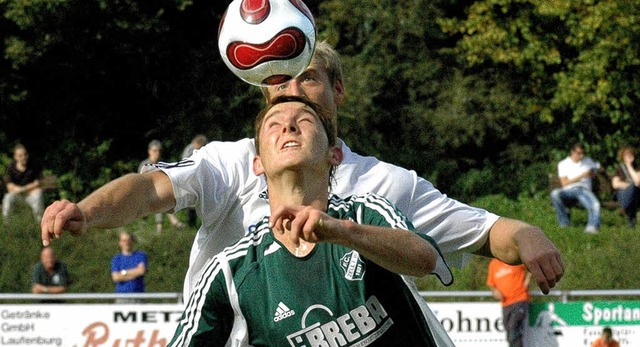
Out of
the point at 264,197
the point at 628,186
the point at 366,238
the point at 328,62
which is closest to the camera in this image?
the point at 366,238

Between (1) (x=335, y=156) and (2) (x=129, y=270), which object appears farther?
(2) (x=129, y=270)

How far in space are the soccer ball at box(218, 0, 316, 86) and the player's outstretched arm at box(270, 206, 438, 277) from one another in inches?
66.9

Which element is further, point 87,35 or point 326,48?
point 87,35

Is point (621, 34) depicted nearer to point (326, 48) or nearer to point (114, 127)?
point (114, 127)

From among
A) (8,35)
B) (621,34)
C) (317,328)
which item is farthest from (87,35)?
(317,328)

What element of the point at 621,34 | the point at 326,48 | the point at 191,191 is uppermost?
the point at 621,34

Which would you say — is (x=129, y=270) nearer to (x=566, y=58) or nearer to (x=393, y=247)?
(x=393, y=247)

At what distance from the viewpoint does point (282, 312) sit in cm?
405

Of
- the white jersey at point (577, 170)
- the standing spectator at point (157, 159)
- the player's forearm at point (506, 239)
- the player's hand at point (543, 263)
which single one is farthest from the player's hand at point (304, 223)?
the white jersey at point (577, 170)

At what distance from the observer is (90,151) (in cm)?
2664

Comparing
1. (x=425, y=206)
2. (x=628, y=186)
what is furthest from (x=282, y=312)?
(x=628, y=186)

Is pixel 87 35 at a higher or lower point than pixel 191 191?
higher

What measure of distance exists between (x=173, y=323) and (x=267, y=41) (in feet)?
28.0

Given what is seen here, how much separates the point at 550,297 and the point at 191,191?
385 inches
